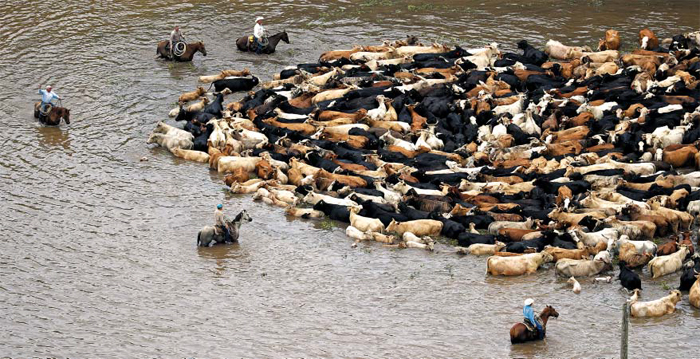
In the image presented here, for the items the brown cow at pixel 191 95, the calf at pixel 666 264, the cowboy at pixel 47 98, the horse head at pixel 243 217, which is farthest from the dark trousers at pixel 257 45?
the calf at pixel 666 264

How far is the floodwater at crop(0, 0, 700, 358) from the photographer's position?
16.2 m

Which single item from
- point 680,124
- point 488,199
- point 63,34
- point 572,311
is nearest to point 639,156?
point 680,124

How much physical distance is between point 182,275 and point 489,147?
26.8 ft

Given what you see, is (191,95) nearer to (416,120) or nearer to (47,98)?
(47,98)

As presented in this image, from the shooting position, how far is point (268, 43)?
32.3m

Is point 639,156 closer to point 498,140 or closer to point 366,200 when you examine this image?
point 498,140

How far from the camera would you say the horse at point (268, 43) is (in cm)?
3228

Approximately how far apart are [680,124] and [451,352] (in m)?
11.0

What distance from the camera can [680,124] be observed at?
80.3ft

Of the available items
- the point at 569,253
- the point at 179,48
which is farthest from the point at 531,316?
the point at 179,48

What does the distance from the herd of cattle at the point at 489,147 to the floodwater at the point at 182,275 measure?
0.58 m

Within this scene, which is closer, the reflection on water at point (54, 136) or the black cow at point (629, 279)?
the black cow at point (629, 279)

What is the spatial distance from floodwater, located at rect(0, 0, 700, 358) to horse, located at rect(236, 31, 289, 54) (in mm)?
978

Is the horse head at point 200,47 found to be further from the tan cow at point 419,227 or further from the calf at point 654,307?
the calf at point 654,307
